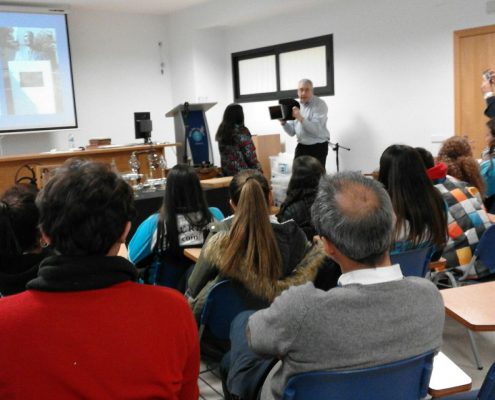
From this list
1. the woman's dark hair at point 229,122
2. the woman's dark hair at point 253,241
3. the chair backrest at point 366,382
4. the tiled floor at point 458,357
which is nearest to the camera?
the chair backrest at point 366,382

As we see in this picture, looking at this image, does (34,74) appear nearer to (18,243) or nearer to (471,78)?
(471,78)

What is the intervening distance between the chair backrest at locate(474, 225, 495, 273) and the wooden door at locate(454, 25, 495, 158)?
290 cm

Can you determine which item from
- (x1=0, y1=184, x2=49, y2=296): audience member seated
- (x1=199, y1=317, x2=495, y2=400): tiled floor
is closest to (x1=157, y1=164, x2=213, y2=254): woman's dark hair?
(x1=199, y1=317, x2=495, y2=400): tiled floor

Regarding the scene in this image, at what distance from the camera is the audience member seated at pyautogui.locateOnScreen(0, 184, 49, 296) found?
179 centimetres

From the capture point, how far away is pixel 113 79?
8.03 m

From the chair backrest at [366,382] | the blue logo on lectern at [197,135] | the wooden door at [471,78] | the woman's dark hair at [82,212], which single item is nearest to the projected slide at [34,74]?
the blue logo on lectern at [197,135]

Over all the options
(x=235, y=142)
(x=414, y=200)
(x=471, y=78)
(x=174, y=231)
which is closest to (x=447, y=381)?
(x=414, y=200)

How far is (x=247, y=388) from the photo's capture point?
1.59 metres

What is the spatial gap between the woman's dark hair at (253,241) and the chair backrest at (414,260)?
627 mm

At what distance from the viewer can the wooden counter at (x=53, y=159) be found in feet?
18.2

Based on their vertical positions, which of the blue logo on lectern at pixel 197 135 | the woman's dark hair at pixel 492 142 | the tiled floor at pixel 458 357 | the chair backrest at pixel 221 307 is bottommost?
the tiled floor at pixel 458 357

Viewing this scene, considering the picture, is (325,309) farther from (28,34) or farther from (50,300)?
(28,34)

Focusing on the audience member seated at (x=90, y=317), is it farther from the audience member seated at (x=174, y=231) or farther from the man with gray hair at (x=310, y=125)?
the man with gray hair at (x=310, y=125)

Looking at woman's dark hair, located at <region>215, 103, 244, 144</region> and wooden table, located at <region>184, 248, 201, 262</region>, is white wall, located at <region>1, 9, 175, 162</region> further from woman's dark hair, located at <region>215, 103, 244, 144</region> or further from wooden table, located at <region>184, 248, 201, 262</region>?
wooden table, located at <region>184, 248, 201, 262</region>
